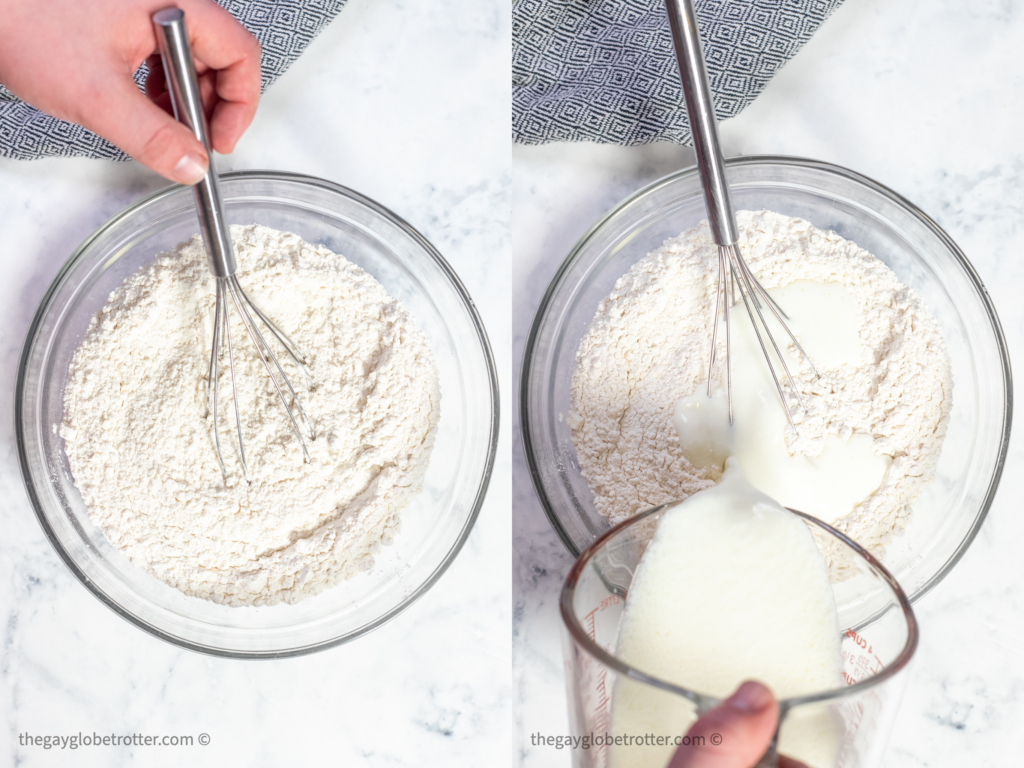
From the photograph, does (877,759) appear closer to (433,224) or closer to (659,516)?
(659,516)

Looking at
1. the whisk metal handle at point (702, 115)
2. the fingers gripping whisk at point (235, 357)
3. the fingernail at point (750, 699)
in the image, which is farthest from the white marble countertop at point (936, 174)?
the fingernail at point (750, 699)

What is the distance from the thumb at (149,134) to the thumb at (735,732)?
57 centimetres

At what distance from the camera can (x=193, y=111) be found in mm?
584

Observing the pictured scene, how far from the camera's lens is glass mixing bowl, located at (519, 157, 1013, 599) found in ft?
2.43

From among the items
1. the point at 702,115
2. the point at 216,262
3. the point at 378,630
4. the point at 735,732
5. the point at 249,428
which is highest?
the point at 702,115

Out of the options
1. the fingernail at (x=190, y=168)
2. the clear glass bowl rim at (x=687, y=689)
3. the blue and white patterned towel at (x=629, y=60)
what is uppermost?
the blue and white patterned towel at (x=629, y=60)

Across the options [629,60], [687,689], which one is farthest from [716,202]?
[687,689]

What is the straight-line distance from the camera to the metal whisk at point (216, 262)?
55cm

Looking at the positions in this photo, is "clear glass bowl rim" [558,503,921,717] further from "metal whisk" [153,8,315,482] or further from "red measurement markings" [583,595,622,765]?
"metal whisk" [153,8,315,482]

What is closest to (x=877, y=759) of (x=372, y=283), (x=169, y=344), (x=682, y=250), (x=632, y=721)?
(x=632, y=721)

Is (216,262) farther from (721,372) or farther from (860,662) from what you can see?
(860,662)

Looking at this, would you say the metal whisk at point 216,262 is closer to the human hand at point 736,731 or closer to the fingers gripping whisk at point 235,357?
the fingers gripping whisk at point 235,357

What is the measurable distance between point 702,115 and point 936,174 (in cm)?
34

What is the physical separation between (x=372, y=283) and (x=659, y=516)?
38 cm
